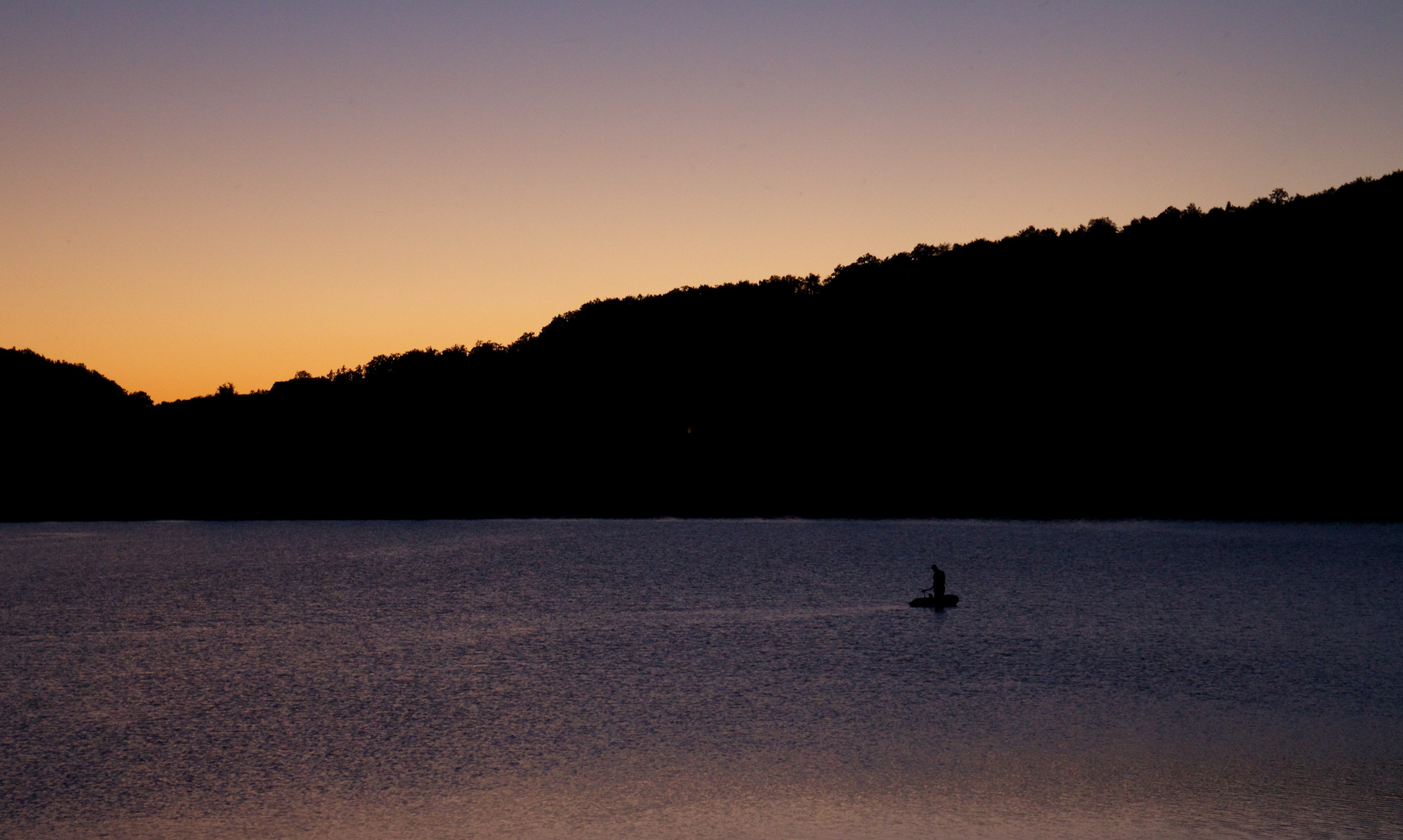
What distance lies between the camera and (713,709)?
30922 mm

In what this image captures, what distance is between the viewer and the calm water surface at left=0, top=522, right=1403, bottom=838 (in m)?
20.7

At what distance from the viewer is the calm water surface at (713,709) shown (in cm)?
2073

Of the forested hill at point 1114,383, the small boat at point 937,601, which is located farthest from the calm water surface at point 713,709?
the forested hill at point 1114,383

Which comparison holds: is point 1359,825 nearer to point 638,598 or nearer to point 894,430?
point 638,598

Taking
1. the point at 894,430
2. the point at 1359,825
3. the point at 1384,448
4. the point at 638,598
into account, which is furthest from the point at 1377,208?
the point at 1359,825

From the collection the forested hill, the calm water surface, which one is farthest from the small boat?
the forested hill

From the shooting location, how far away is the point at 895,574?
258 ft

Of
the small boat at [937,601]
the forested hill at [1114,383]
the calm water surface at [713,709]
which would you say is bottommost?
the calm water surface at [713,709]

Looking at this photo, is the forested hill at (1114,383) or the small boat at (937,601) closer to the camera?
the small boat at (937,601)

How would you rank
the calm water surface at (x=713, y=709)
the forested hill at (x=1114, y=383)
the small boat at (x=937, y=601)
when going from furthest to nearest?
the forested hill at (x=1114, y=383) < the small boat at (x=937, y=601) < the calm water surface at (x=713, y=709)

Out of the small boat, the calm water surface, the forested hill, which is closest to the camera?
the calm water surface

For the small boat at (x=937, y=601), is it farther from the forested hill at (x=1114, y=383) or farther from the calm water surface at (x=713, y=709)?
the forested hill at (x=1114, y=383)

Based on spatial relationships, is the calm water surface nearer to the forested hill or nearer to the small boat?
the small boat

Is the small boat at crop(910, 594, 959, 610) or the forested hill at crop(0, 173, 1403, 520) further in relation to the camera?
the forested hill at crop(0, 173, 1403, 520)
